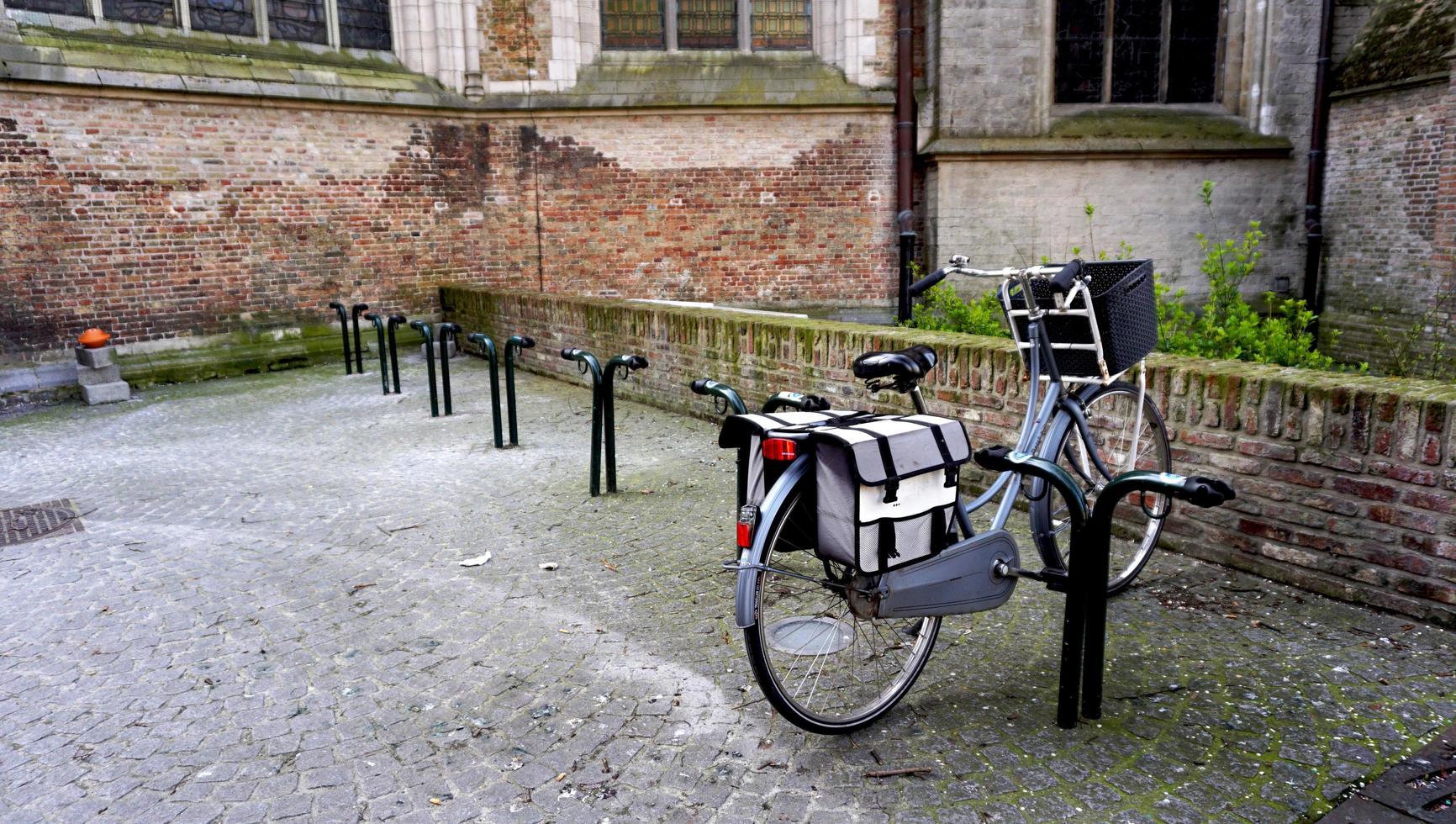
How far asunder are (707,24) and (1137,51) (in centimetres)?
643

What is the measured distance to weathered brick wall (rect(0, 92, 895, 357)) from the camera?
406 inches

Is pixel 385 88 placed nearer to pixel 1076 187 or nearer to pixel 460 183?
pixel 460 183

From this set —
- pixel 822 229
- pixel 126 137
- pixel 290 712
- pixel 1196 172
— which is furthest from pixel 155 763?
pixel 1196 172

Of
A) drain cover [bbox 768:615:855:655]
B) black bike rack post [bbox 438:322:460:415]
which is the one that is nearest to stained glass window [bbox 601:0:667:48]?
black bike rack post [bbox 438:322:460:415]

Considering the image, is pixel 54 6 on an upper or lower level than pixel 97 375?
upper

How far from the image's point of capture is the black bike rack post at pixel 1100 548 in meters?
2.71

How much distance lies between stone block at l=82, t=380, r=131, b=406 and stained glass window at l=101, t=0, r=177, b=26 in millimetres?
4318

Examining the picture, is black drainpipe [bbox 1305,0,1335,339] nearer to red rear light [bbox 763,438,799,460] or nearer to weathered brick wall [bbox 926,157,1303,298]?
weathered brick wall [bbox 926,157,1303,298]

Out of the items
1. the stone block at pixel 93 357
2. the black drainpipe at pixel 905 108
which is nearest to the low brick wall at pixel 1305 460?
the stone block at pixel 93 357

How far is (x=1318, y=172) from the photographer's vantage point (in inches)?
545

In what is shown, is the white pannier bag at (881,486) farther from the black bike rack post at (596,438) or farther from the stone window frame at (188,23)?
the stone window frame at (188,23)

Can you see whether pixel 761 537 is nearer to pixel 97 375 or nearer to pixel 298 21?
pixel 97 375

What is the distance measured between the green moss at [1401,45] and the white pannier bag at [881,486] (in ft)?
39.9

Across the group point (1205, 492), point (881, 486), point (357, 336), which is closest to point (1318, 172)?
point (357, 336)
